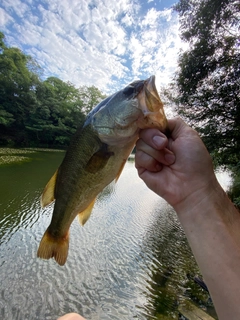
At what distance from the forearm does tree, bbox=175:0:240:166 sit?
10345mm

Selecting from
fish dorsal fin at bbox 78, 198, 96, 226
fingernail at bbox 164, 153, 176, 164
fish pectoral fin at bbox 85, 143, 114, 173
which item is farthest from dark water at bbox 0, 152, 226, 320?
fingernail at bbox 164, 153, 176, 164

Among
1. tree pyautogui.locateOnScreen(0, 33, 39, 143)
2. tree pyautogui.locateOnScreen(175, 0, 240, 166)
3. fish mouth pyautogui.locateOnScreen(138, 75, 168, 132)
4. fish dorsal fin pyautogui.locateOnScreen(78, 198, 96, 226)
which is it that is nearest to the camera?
fish mouth pyautogui.locateOnScreen(138, 75, 168, 132)

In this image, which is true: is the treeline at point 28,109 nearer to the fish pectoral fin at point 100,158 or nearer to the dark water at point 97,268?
the dark water at point 97,268

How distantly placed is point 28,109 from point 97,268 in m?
38.0

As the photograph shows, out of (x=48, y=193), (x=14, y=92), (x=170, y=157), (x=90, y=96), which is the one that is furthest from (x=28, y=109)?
(x=170, y=157)

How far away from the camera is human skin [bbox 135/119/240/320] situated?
1.26 metres

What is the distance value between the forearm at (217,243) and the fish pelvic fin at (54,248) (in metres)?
1.22

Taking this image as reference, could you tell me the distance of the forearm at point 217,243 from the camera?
1.21 metres

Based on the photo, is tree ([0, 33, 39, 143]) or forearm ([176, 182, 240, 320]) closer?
forearm ([176, 182, 240, 320])

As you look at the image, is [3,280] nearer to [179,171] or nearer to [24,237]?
[24,237]

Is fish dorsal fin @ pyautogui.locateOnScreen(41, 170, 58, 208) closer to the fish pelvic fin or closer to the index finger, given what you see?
the fish pelvic fin

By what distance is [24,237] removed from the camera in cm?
744

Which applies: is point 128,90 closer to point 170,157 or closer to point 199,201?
point 170,157

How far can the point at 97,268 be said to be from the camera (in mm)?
6602
